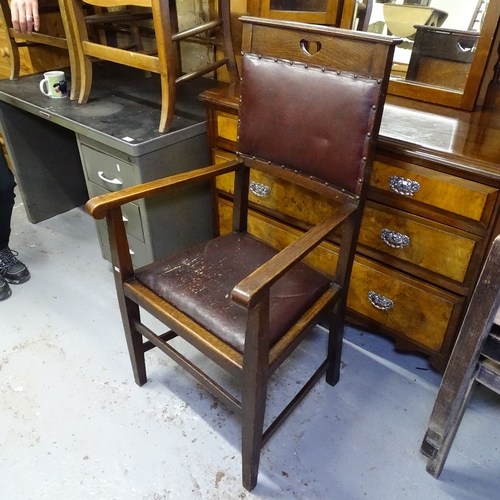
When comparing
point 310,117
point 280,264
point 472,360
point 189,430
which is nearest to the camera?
point 280,264

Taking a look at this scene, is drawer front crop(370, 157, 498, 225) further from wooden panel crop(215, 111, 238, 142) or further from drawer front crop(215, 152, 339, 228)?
wooden panel crop(215, 111, 238, 142)

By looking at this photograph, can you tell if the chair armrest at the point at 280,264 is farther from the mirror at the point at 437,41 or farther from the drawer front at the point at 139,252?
the drawer front at the point at 139,252

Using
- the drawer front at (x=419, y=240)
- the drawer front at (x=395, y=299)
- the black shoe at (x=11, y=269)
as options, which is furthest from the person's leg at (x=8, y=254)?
the drawer front at (x=419, y=240)

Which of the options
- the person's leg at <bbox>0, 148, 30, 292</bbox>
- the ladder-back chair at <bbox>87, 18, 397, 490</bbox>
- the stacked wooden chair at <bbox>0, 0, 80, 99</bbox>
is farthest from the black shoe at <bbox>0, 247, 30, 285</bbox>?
the ladder-back chair at <bbox>87, 18, 397, 490</bbox>

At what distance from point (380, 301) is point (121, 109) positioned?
46.3 inches

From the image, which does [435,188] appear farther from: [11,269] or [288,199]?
[11,269]

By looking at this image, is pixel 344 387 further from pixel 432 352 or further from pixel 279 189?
pixel 279 189

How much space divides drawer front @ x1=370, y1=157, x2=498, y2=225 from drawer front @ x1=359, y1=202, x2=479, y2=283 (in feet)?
0.20

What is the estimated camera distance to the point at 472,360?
0.98 meters

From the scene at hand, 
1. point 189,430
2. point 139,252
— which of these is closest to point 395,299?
point 189,430

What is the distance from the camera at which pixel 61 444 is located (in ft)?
4.17

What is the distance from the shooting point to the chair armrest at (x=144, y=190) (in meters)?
1.04

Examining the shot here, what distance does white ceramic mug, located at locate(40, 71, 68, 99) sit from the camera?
174 centimetres

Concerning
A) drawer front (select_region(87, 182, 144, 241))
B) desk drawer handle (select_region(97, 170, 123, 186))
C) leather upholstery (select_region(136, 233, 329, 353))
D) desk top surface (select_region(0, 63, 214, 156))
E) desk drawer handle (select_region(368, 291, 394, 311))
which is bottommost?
desk drawer handle (select_region(368, 291, 394, 311))
